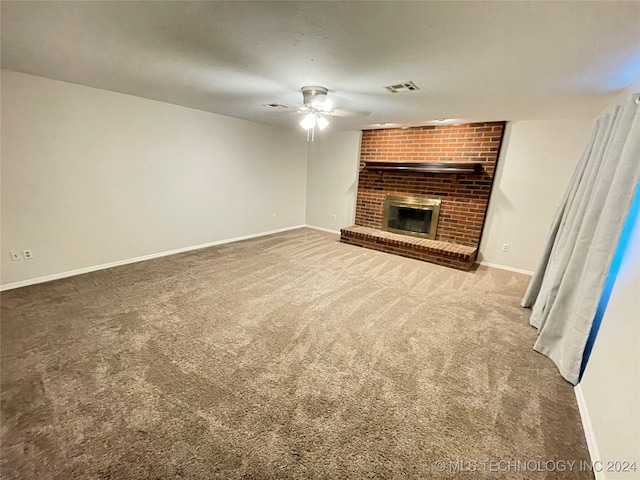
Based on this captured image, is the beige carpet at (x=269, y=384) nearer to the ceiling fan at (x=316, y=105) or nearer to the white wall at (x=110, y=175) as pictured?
the white wall at (x=110, y=175)

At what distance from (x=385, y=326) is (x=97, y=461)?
6.92 feet

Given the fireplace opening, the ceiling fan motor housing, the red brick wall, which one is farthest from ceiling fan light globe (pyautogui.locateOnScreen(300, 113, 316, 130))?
the fireplace opening

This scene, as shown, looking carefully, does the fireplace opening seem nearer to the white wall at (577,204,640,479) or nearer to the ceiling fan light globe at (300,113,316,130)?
the ceiling fan light globe at (300,113,316,130)

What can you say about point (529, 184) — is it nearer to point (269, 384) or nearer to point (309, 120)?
point (309, 120)

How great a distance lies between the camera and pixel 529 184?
376 cm

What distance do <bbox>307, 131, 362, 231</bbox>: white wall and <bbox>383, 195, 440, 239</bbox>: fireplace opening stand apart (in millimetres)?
853

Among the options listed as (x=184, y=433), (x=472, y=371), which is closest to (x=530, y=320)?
(x=472, y=371)

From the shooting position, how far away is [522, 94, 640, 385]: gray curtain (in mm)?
1651

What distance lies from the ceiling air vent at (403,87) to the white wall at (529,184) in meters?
2.39

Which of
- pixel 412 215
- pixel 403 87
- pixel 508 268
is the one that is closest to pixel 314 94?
pixel 403 87

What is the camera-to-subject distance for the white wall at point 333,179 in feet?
18.0

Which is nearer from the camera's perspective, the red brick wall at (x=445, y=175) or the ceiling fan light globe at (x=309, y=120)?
the ceiling fan light globe at (x=309, y=120)

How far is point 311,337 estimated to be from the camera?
7.37 ft

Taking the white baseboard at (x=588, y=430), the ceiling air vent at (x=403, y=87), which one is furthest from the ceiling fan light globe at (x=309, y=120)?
the white baseboard at (x=588, y=430)
